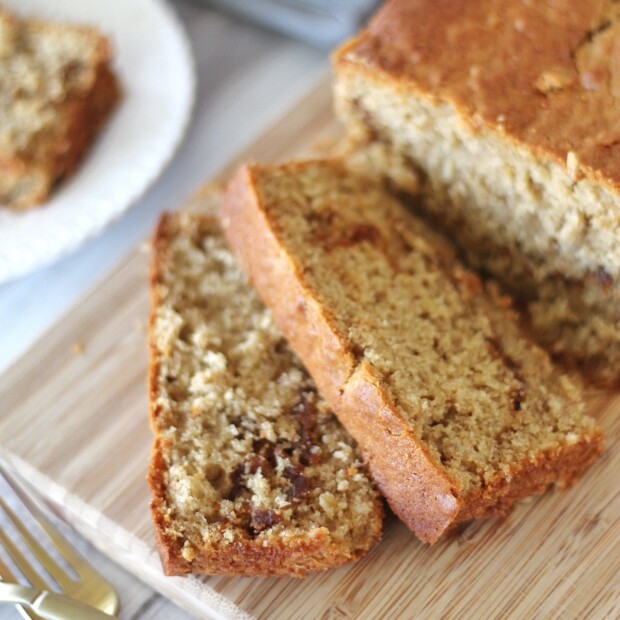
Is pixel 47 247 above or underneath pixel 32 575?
above

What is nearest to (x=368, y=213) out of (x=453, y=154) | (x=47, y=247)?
(x=453, y=154)

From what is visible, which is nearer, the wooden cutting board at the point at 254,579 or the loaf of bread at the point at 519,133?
the wooden cutting board at the point at 254,579

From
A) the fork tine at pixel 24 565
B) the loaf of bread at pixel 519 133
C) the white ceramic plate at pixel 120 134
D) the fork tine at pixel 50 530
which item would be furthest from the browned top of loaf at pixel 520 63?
the fork tine at pixel 24 565

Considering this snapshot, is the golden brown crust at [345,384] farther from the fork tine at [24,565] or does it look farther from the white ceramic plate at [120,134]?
the fork tine at [24,565]

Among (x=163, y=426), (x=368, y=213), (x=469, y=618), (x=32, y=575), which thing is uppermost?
(x=368, y=213)

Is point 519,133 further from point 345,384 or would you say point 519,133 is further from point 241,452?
point 241,452

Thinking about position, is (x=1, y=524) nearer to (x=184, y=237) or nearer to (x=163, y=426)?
(x=163, y=426)

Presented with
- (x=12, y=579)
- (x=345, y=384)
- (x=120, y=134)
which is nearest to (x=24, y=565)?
(x=12, y=579)
